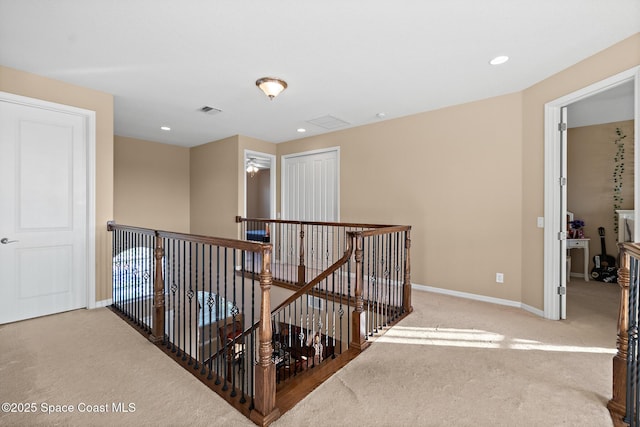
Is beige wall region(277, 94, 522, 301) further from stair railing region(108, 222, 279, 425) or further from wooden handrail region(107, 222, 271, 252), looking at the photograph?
wooden handrail region(107, 222, 271, 252)

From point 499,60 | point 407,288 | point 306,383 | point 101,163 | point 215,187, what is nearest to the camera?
point 306,383

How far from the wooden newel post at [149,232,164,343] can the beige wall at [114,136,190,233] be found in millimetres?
3921

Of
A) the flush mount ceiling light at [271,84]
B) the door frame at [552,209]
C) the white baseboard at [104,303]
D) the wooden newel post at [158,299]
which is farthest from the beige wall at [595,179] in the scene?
the white baseboard at [104,303]

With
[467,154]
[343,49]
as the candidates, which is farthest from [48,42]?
[467,154]

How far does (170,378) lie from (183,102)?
11.3 ft

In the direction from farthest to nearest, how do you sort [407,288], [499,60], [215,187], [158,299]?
[215,187]
[407,288]
[499,60]
[158,299]

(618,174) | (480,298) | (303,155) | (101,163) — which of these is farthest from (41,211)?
(618,174)

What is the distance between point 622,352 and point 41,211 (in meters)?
5.20

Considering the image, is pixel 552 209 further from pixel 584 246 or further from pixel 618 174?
pixel 618 174

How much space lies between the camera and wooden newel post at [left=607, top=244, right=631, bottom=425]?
171cm

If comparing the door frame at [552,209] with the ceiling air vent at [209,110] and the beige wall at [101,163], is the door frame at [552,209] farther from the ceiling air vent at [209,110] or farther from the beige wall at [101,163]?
the beige wall at [101,163]

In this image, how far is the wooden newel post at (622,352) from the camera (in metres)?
1.71

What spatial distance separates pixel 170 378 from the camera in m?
2.08

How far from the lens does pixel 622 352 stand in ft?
5.71
